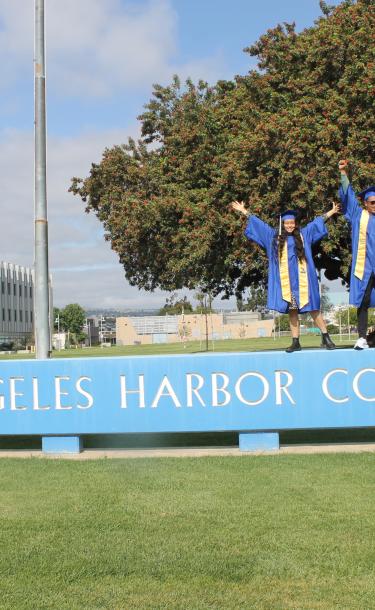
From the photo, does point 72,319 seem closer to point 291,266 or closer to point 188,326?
point 188,326

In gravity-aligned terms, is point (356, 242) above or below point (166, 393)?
above

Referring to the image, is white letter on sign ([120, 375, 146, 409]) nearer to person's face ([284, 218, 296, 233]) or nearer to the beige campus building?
person's face ([284, 218, 296, 233])

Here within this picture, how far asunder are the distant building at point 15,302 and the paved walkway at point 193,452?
8051 centimetres

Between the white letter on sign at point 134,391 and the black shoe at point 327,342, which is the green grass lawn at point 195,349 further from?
the white letter on sign at point 134,391

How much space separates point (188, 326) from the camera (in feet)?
334

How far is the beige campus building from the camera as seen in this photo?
104m

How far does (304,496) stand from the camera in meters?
5.33

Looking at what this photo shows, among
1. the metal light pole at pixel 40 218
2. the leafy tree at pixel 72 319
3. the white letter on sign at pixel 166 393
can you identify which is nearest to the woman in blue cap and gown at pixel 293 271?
the white letter on sign at pixel 166 393

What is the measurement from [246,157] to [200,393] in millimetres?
9352

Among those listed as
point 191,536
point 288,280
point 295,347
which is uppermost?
point 288,280

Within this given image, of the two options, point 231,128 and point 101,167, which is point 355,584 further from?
point 101,167

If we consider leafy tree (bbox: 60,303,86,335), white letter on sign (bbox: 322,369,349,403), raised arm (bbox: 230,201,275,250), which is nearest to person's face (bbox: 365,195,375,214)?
raised arm (bbox: 230,201,275,250)

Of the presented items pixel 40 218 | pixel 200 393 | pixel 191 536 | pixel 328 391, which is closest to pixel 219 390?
pixel 200 393

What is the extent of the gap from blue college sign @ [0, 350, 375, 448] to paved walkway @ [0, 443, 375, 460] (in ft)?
0.75
